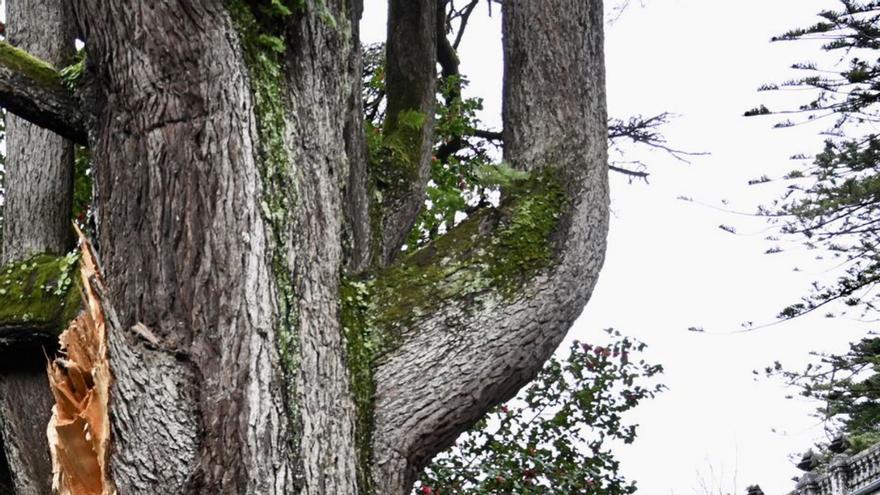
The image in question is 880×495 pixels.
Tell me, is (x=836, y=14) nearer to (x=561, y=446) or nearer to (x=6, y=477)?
(x=561, y=446)

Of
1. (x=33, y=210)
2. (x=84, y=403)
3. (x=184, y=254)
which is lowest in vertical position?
(x=84, y=403)

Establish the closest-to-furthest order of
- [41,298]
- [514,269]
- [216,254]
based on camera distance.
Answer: [216,254], [514,269], [41,298]

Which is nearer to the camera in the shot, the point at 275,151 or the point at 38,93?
the point at 275,151

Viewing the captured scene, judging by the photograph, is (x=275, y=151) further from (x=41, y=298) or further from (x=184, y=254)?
(x=41, y=298)

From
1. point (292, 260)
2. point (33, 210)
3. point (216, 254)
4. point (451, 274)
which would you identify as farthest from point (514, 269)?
point (33, 210)

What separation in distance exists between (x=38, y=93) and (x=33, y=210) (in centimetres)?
216

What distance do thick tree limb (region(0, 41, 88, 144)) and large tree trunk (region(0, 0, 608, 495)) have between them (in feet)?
0.20

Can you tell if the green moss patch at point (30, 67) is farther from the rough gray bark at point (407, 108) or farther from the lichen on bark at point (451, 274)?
the rough gray bark at point (407, 108)

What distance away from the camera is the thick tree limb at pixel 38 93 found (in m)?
4.45

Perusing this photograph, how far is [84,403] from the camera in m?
3.95

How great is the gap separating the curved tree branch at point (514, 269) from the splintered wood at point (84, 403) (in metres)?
1.00

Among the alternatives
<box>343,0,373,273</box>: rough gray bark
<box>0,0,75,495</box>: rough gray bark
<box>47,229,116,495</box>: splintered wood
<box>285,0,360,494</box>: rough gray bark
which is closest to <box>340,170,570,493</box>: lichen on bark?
<box>285,0,360,494</box>: rough gray bark

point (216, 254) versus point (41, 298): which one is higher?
point (41, 298)

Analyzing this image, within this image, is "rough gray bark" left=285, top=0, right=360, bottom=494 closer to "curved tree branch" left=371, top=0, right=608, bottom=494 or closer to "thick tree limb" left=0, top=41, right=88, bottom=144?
"curved tree branch" left=371, top=0, right=608, bottom=494
